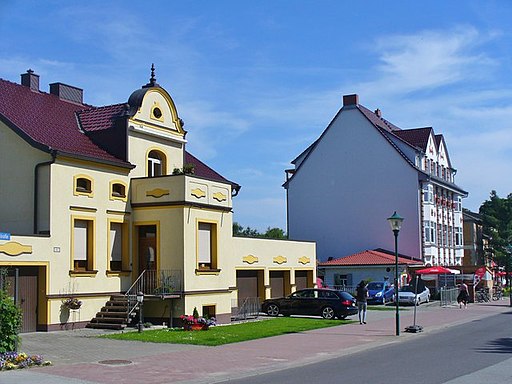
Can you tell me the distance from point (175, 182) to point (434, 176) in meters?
39.2

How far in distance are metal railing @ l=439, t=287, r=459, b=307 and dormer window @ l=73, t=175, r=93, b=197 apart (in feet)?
92.7

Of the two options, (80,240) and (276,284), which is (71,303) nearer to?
(80,240)

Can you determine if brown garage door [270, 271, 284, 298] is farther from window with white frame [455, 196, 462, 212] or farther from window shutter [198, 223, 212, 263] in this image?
window with white frame [455, 196, 462, 212]

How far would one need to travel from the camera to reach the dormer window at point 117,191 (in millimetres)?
27361

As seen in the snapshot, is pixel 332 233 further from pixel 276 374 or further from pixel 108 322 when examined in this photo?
pixel 276 374

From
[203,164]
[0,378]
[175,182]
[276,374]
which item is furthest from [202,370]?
[203,164]

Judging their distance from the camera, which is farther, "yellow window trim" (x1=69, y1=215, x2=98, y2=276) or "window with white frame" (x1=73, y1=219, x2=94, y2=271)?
"window with white frame" (x1=73, y1=219, x2=94, y2=271)

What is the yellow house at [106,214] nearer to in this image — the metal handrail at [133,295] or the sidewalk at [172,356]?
the metal handrail at [133,295]

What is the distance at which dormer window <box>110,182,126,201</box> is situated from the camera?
1077 inches

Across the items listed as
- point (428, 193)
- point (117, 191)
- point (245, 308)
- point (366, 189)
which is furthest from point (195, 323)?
point (428, 193)

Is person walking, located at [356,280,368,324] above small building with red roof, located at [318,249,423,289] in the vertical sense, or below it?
below

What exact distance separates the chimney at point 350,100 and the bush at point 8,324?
152 feet

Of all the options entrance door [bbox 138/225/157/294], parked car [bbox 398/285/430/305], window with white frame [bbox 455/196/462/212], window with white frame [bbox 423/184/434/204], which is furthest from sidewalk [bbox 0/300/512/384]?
window with white frame [bbox 455/196/462/212]

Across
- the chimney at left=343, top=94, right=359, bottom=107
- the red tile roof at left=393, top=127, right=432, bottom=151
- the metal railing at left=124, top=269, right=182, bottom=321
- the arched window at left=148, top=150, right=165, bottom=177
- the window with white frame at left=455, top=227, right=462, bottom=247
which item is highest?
the chimney at left=343, top=94, right=359, bottom=107
